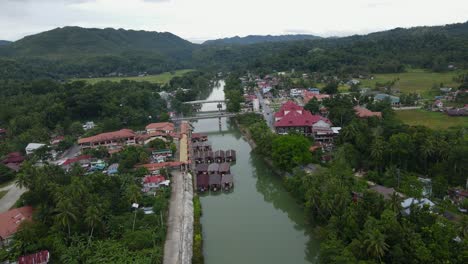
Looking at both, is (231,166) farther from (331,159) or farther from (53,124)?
Answer: (53,124)

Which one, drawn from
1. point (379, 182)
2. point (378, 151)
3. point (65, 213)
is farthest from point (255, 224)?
point (65, 213)

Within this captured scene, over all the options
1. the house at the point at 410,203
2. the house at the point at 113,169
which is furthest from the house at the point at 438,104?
the house at the point at 113,169

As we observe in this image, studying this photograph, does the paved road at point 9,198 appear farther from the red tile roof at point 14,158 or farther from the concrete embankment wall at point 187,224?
the concrete embankment wall at point 187,224

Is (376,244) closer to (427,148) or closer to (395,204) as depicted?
(395,204)

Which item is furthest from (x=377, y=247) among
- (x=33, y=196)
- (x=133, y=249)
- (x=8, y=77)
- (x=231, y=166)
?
(x=8, y=77)

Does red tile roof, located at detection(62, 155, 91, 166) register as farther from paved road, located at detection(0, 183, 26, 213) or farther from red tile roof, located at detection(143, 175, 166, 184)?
red tile roof, located at detection(143, 175, 166, 184)

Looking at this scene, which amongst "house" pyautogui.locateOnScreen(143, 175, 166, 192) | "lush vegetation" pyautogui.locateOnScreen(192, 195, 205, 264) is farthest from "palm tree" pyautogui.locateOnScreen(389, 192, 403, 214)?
"house" pyautogui.locateOnScreen(143, 175, 166, 192)
